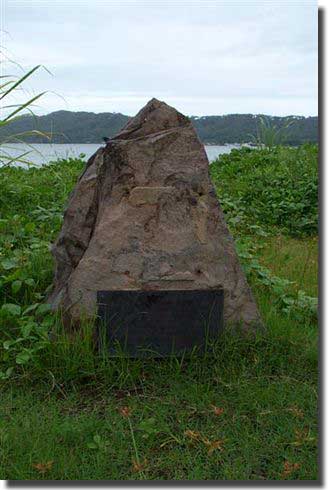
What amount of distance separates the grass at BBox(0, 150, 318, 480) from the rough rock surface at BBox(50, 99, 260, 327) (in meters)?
0.24

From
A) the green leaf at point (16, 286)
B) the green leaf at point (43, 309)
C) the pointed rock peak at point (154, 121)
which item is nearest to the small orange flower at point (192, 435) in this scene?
the green leaf at point (43, 309)

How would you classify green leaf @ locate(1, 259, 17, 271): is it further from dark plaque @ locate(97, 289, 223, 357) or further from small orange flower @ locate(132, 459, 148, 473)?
small orange flower @ locate(132, 459, 148, 473)

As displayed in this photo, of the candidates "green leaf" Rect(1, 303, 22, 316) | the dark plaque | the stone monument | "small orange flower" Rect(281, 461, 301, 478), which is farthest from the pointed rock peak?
"small orange flower" Rect(281, 461, 301, 478)

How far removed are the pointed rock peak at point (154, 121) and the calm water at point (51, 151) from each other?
3.00ft

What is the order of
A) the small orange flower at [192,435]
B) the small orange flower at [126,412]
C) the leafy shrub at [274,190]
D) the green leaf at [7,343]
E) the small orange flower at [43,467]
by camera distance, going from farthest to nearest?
the leafy shrub at [274,190] < the green leaf at [7,343] < the small orange flower at [126,412] < the small orange flower at [192,435] < the small orange flower at [43,467]

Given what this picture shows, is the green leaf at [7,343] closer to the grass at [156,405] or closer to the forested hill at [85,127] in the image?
the grass at [156,405]

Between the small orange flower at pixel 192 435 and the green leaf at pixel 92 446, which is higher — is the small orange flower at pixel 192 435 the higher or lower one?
the lower one

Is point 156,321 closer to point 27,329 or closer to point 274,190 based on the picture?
point 27,329

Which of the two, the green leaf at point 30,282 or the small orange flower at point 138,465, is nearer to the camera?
the small orange flower at point 138,465

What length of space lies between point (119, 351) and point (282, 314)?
1.14 m

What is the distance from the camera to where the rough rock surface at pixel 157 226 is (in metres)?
3.28

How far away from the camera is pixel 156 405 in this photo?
2.95 m

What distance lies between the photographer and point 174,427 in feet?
9.24

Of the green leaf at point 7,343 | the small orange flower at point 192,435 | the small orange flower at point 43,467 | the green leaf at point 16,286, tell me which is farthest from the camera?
the green leaf at point 16,286
